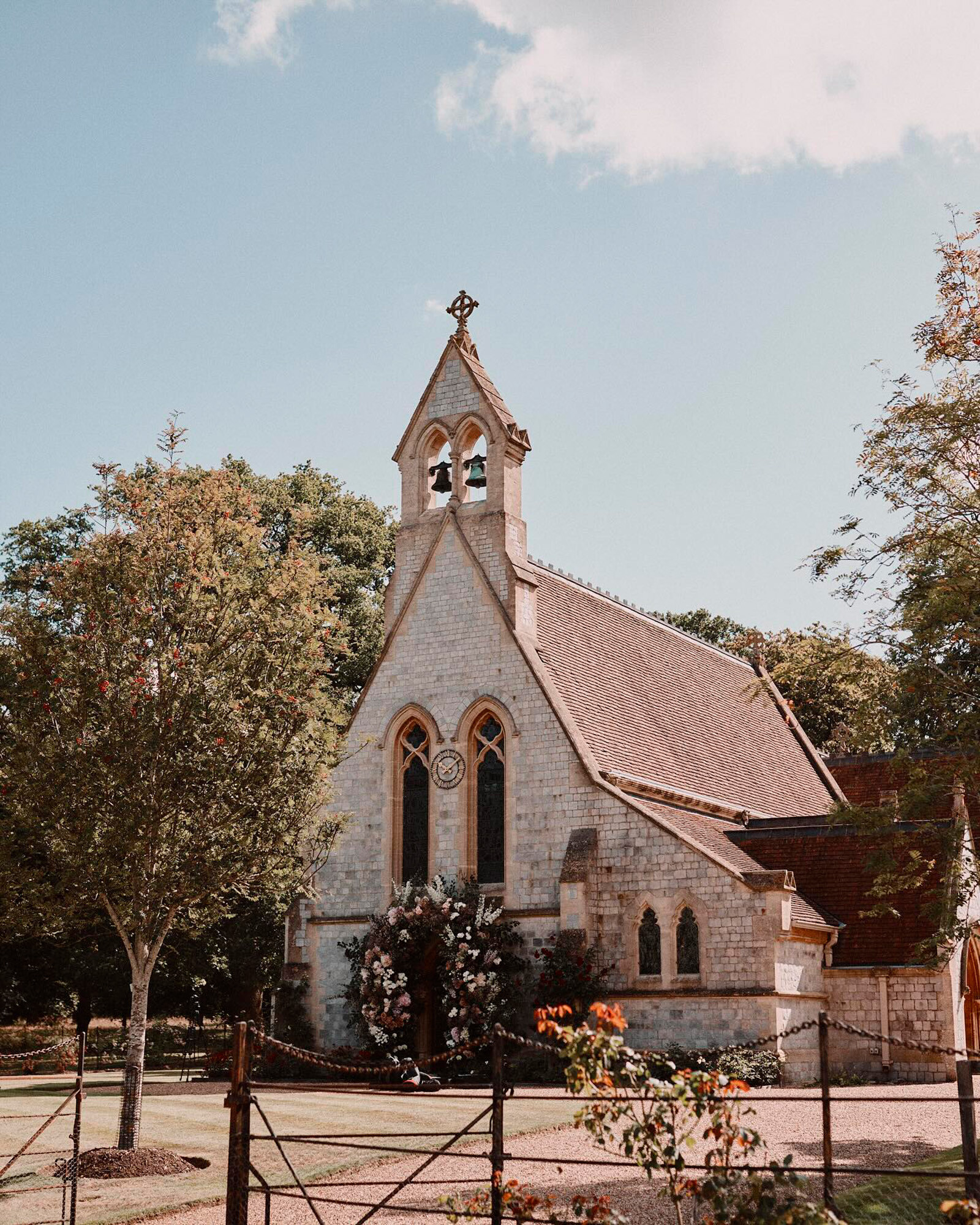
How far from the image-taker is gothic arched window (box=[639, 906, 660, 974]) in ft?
83.0

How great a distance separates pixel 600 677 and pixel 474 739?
12.7 ft

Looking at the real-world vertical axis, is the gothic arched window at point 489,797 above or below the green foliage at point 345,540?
below

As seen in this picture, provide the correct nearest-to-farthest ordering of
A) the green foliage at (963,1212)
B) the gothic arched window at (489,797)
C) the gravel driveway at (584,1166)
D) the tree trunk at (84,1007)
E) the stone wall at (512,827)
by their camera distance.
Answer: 1. the green foliage at (963,1212)
2. the gravel driveway at (584,1166)
3. the stone wall at (512,827)
4. the gothic arched window at (489,797)
5. the tree trunk at (84,1007)

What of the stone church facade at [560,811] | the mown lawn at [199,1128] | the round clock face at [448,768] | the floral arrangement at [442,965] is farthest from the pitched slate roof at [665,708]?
the mown lawn at [199,1128]

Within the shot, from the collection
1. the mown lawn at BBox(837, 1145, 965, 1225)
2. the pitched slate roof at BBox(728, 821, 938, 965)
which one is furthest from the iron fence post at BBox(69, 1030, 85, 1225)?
the pitched slate roof at BBox(728, 821, 938, 965)

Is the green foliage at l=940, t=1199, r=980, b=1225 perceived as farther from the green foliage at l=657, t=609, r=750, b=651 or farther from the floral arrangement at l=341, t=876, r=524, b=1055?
the green foliage at l=657, t=609, r=750, b=651

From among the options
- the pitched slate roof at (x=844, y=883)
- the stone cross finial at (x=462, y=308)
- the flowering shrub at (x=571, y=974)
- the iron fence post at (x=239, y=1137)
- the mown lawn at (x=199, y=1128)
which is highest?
the stone cross finial at (x=462, y=308)

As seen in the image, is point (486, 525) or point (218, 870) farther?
point (486, 525)

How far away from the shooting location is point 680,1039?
2438cm

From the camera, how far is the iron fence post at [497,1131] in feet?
28.3

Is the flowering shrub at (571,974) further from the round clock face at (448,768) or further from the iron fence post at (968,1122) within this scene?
the iron fence post at (968,1122)

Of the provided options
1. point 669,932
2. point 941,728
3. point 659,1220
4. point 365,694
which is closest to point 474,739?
point 365,694

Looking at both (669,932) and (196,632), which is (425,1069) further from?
(196,632)

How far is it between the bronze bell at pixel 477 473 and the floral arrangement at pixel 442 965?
882cm
